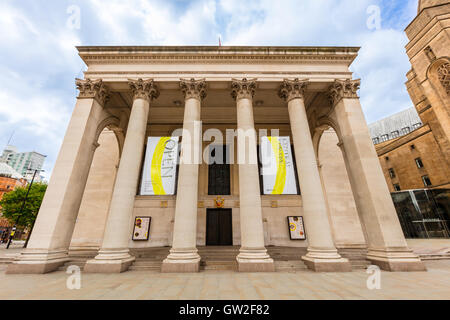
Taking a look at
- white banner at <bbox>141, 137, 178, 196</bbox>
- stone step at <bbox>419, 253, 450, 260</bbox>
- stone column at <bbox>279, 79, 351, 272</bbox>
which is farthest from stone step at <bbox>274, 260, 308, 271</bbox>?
white banner at <bbox>141, 137, 178, 196</bbox>

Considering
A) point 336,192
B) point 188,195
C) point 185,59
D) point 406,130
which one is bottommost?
point 188,195

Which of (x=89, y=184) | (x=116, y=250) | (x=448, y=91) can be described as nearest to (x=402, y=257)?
(x=116, y=250)

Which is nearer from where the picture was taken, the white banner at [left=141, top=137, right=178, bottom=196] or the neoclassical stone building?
the neoclassical stone building

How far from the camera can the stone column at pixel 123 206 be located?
8.96 meters

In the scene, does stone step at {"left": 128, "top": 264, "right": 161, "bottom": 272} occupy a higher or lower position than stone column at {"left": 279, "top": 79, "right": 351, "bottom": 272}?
lower

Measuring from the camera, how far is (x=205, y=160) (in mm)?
18781

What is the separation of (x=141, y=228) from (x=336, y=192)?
1817 cm

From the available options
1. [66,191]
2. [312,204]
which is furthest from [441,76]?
[66,191]

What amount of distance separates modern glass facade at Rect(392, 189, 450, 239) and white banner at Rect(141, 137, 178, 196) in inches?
1378

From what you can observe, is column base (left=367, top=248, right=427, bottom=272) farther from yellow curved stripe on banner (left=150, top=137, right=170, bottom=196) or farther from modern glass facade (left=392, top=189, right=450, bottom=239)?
modern glass facade (left=392, top=189, right=450, bottom=239)

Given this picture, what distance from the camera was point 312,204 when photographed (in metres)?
10.2

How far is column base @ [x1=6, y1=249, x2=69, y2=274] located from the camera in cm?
861

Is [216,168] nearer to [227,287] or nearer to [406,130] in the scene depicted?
[227,287]

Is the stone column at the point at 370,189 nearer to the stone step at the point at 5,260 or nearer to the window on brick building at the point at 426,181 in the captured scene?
the stone step at the point at 5,260
